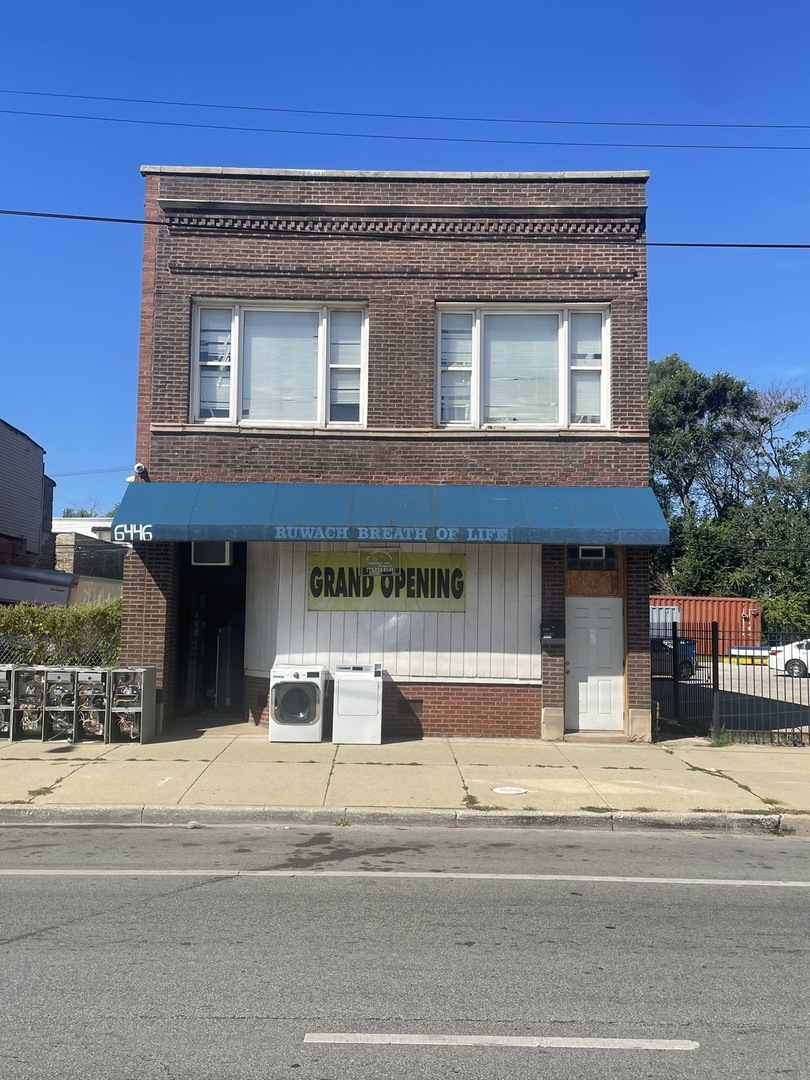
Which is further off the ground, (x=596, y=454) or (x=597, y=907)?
(x=596, y=454)

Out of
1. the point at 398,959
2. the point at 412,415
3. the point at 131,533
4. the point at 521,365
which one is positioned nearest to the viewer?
the point at 398,959

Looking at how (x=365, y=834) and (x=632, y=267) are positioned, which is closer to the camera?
(x=365, y=834)

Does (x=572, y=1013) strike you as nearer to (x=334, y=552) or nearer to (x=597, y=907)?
(x=597, y=907)

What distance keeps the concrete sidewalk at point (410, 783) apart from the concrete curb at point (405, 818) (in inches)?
0.4

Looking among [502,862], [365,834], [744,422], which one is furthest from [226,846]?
[744,422]

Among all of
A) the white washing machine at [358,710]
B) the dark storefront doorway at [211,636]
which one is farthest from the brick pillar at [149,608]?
the white washing machine at [358,710]

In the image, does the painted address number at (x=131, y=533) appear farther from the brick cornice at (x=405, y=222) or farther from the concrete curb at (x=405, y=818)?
the brick cornice at (x=405, y=222)

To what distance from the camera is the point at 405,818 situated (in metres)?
8.58

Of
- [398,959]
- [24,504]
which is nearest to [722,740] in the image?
[398,959]

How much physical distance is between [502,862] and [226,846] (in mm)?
2391

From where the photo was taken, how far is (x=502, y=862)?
7227 mm

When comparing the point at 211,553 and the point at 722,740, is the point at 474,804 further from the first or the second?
the point at 211,553

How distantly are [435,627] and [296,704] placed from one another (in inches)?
90.3

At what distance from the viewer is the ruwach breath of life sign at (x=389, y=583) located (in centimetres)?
1295
